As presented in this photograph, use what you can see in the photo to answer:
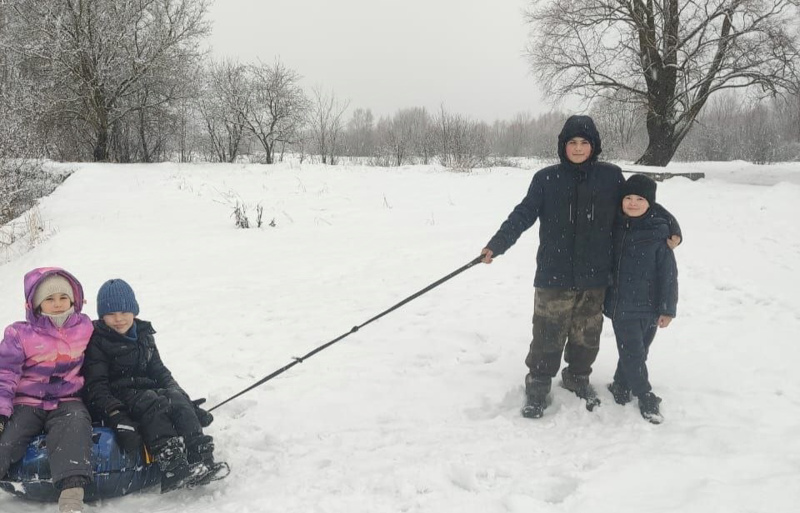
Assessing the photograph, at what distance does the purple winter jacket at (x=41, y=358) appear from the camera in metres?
2.85

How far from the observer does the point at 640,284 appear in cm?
336

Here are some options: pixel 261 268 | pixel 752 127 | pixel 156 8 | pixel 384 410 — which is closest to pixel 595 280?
pixel 384 410

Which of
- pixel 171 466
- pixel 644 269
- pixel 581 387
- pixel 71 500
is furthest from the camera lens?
pixel 581 387

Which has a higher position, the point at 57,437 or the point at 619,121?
the point at 619,121

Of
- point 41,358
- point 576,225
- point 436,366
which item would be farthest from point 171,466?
point 576,225

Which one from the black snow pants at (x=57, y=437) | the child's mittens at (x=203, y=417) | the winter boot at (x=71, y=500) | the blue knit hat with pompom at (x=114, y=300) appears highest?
the blue knit hat with pompom at (x=114, y=300)

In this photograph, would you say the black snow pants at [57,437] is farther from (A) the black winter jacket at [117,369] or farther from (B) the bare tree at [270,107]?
(B) the bare tree at [270,107]

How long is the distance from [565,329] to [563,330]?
0.06 ft

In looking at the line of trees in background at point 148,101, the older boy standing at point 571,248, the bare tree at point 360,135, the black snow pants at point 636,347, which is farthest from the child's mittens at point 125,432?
the bare tree at point 360,135

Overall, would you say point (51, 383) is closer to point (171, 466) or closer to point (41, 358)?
point (41, 358)

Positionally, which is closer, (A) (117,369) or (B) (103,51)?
(A) (117,369)

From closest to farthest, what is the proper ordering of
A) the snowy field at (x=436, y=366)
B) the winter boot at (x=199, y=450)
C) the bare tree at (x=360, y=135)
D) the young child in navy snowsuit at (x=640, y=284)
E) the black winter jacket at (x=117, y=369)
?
the snowy field at (x=436, y=366)
the winter boot at (x=199, y=450)
the black winter jacket at (x=117, y=369)
the young child in navy snowsuit at (x=640, y=284)
the bare tree at (x=360, y=135)

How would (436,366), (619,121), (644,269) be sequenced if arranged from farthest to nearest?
(619,121) < (436,366) < (644,269)

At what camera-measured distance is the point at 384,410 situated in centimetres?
379
